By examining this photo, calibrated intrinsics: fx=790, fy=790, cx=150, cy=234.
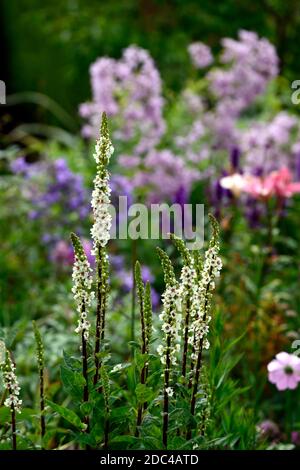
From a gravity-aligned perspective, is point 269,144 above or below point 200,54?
below

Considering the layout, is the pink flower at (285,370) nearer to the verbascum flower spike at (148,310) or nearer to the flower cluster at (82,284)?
the verbascum flower spike at (148,310)

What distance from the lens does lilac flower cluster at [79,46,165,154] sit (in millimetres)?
3670

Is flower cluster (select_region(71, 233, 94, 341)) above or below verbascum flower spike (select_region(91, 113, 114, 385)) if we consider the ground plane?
below

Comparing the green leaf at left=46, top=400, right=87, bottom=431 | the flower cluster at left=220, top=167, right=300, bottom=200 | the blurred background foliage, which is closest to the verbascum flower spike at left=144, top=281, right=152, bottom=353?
the green leaf at left=46, top=400, right=87, bottom=431

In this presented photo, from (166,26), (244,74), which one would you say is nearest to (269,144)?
(244,74)

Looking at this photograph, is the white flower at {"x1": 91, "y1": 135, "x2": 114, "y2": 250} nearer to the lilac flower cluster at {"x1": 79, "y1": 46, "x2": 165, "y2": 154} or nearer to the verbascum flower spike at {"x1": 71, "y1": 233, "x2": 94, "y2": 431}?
the verbascum flower spike at {"x1": 71, "y1": 233, "x2": 94, "y2": 431}

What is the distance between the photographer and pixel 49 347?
109 inches
